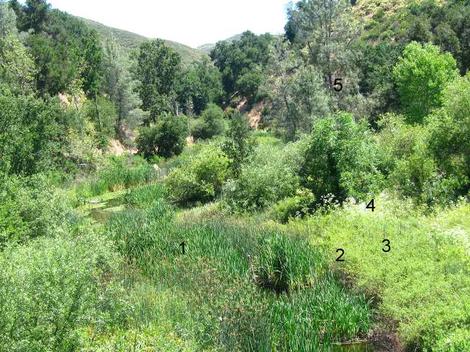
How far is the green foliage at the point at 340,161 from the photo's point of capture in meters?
17.5

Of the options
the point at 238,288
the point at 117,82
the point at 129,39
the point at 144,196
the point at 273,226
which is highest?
the point at 129,39

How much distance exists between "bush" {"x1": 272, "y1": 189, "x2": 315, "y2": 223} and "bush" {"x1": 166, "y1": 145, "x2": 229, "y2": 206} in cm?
655

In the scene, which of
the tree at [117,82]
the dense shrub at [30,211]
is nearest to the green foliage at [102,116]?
the tree at [117,82]

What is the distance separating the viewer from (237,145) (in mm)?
25906

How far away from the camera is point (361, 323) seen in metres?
10.1

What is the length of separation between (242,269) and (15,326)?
658 centimetres

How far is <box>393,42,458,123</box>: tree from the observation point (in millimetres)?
29359

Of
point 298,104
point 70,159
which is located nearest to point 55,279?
point 298,104

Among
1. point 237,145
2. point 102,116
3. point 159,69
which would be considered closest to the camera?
point 237,145

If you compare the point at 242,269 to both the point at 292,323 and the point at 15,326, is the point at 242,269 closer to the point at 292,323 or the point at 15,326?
the point at 292,323

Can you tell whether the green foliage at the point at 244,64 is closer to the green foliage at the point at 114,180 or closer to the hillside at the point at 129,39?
the hillside at the point at 129,39

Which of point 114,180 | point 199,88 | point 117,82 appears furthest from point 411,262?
point 199,88

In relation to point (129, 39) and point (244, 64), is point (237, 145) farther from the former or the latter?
point (129, 39)

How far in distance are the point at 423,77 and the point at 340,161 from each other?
15.2m
